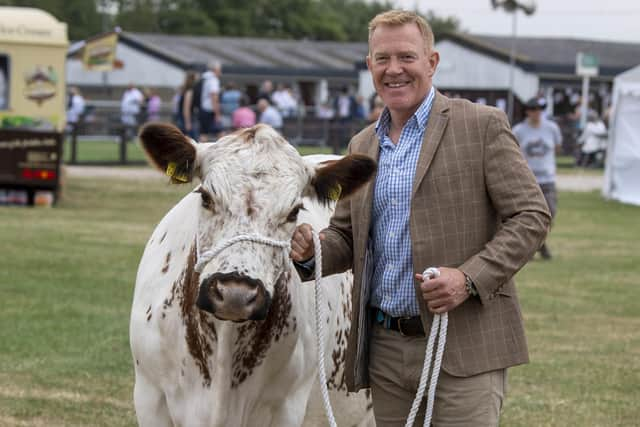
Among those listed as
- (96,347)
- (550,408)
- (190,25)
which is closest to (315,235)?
(550,408)

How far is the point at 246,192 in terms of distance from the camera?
13.0 ft

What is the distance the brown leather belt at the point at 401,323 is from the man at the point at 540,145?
374 inches

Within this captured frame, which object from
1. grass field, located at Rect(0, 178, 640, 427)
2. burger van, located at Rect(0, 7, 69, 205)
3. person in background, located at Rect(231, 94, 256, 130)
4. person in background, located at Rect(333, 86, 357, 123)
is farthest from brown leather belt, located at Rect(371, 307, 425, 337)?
person in background, located at Rect(333, 86, 357, 123)

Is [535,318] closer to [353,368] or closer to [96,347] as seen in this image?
[96,347]

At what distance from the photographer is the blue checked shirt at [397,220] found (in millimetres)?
4148

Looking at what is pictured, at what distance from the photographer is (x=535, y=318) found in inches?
421

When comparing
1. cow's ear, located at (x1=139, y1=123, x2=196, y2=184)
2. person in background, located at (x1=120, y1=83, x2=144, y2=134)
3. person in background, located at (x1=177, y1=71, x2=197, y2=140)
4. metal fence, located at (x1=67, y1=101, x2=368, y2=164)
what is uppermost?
cow's ear, located at (x1=139, y1=123, x2=196, y2=184)

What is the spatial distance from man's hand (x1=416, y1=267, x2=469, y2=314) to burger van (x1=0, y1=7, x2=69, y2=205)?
14744mm

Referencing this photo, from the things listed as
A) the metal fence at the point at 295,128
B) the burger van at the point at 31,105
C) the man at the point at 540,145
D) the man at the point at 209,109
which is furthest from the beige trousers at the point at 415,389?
the metal fence at the point at 295,128

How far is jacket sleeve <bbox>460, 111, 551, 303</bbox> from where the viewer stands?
3938 millimetres

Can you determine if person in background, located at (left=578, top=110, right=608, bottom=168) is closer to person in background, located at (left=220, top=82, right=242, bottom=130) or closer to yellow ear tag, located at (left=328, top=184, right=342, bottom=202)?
person in background, located at (left=220, top=82, right=242, bottom=130)

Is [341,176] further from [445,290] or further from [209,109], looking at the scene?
[209,109]

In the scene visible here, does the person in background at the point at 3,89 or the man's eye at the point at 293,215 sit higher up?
the man's eye at the point at 293,215

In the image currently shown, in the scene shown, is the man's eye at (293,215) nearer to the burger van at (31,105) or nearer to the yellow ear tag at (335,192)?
the yellow ear tag at (335,192)
